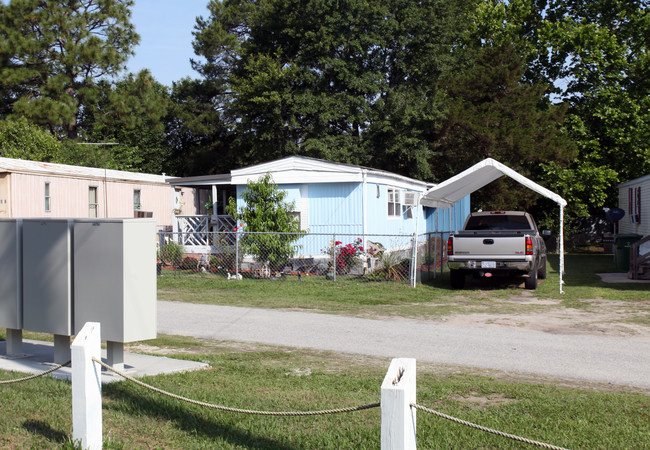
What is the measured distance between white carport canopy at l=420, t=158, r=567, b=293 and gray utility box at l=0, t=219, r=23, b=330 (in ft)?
33.0

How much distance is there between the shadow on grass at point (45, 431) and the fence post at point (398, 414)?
263 cm

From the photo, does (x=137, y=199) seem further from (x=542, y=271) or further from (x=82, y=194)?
(x=542, y=271)

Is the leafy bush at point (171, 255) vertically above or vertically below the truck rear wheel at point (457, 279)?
above

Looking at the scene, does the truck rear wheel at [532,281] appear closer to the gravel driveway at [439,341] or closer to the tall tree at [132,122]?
the gravel driveway at [439,341]

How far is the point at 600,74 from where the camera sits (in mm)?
32281

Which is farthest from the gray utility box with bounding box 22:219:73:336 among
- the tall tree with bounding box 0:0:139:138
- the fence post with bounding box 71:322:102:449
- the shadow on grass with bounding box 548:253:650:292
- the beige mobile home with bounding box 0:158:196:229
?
the tall tree with bounding box 0:0:139:138

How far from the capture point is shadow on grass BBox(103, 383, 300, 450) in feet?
15.7

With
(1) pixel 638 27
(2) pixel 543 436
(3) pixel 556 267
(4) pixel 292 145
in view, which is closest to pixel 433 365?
(2) pixel 543 436

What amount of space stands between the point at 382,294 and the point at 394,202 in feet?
25.0

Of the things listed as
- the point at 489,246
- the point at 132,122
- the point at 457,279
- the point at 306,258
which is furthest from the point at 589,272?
the point at 132,122

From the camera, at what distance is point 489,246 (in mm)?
14633

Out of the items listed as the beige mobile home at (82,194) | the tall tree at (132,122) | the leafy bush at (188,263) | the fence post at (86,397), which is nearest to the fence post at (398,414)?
the fence post at (86,397)

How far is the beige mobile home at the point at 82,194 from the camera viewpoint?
64.7ft

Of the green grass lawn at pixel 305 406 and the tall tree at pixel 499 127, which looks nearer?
the green grass lawn at pixel 305 406
